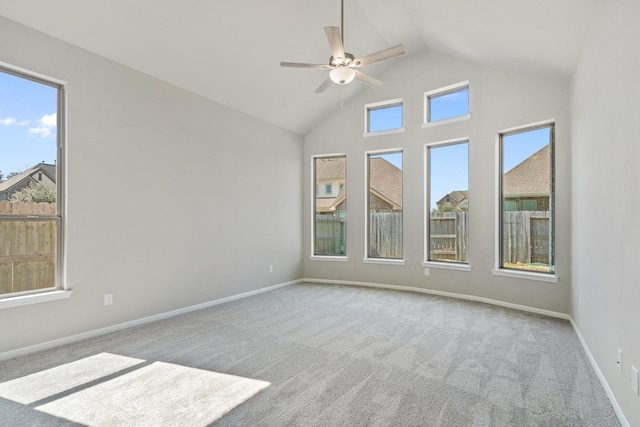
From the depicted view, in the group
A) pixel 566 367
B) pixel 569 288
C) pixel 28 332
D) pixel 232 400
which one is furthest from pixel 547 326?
pixel 28 332

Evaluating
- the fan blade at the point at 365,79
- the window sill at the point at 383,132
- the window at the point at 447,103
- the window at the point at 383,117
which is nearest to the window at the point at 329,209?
the window sill at the point at 383,132

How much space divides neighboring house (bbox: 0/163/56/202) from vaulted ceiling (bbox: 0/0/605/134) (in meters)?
1.31

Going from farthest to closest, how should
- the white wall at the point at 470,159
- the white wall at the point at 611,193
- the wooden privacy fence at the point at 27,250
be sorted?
1. the white wall at the point at 470,159
2. the wooden privacy fence at the point at 27,250
3. the white wall at the point at 611,193

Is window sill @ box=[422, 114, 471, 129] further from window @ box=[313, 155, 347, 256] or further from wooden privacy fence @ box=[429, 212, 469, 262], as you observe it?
window @ box=[313, 155, 347, 256]

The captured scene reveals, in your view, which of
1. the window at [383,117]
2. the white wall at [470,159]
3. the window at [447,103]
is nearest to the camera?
the white wall at [470,159]

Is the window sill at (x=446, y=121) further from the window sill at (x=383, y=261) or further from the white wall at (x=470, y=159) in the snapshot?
the window sill at (x=383, y=261)

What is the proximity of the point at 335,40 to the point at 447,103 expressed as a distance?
314cm

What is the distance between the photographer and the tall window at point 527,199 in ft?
15.1

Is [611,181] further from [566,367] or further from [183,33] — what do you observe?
[183,33]

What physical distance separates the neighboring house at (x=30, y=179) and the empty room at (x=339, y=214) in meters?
0.01

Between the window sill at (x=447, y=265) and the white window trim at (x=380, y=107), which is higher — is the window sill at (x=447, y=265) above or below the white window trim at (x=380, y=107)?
below

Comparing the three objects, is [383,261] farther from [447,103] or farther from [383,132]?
[447,103]

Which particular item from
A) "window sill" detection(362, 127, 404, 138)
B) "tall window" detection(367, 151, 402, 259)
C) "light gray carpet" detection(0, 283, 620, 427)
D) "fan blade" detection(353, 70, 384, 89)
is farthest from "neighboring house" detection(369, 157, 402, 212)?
"fan blade" detection(353, 70, 384, 89)

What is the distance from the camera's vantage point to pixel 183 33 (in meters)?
3.84
